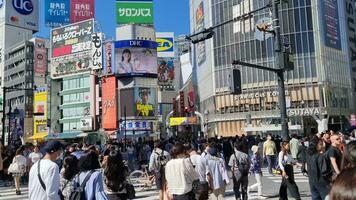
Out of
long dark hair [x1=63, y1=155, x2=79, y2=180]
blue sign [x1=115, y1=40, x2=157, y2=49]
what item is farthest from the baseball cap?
blue sign [x1=115, y1=40, x2=157, y2=49]

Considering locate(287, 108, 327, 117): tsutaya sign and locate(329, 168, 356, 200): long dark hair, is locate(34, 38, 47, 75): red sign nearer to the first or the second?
locate(287, 108, 327, 117): tsutaya sign

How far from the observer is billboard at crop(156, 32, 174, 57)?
109 metres

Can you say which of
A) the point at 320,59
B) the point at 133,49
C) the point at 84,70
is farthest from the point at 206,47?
the point at 84,70

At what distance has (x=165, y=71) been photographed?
111 m

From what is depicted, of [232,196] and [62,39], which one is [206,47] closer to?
[62,39]

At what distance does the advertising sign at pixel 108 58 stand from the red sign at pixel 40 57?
27.9 metres

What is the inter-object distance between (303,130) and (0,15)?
296 ft

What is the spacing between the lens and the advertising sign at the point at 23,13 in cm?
11412

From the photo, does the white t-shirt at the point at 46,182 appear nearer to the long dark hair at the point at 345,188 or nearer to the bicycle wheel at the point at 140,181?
the long dark hair at the point at 345,188

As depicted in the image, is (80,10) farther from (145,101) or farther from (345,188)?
(345,188)

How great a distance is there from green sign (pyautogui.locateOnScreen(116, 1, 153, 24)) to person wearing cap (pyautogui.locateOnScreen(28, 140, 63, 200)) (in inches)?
3209

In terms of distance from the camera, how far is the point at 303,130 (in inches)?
2226

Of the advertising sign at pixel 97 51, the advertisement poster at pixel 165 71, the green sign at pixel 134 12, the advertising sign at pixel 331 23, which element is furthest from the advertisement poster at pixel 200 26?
the advertisement poster at pixel 165 71

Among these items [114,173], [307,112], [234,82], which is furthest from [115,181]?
[307,112]
